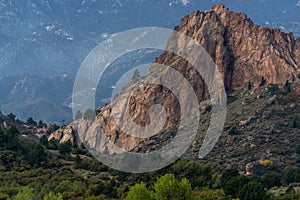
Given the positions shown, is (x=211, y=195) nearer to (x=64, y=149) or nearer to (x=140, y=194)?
(x=140, y=194)

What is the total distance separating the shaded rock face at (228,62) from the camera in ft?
455

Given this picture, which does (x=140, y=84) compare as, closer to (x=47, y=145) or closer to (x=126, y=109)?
(x=126, y=109)

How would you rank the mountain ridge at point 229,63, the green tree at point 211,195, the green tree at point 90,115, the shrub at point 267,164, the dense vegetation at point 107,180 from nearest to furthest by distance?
the dense vegetation at point 107,180, the green tree at point 211,195, the shrub at point 267,164, the mountain ridge at point 229,63, the green tree at point 90,115

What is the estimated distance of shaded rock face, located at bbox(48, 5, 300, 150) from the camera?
138625 millimetres

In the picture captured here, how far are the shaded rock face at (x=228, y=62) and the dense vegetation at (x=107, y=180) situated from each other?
27.7 metres

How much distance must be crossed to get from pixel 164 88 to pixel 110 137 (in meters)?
17.8

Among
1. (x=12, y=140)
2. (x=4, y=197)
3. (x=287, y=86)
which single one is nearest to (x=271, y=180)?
(x=4, y=197)

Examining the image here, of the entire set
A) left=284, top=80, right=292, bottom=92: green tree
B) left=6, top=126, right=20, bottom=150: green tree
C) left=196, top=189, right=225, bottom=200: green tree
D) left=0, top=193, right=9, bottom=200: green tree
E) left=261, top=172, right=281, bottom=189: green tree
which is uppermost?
left=284, top=80, right=292, bottom=92: green tree

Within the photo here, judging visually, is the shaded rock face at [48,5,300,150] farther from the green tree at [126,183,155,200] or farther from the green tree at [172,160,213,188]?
the green tree at [126,183,155,200]

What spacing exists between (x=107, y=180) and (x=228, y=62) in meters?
56.9

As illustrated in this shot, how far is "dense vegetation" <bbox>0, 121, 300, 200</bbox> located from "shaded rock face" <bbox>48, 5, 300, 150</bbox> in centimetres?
2774

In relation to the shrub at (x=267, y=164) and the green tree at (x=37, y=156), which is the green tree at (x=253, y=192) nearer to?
the shrub at (x=267, y=164)

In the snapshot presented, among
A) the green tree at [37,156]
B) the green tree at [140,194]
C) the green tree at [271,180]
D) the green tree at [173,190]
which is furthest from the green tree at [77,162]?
the green tree at [140,194]

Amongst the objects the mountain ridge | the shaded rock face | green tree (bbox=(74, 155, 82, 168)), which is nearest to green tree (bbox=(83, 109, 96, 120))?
the mountain ridge
